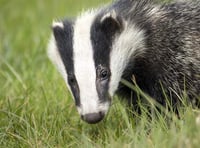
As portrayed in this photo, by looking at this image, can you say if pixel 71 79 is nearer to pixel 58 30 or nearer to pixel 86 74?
pixel 86 74

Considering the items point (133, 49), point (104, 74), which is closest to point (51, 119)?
point (104, 74)

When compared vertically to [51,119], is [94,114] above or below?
above

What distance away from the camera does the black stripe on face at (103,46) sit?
18.7ft

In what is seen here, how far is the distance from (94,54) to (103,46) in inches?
5.6

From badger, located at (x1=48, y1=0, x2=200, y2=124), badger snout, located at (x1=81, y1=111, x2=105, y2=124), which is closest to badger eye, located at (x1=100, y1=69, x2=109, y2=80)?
badger, located at (x1=48, y1=0, x2=200, y2=124)

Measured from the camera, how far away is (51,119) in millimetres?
6387

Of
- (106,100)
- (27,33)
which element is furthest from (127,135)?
(27,33)

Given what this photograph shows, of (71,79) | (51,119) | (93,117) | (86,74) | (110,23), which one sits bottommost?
(51,119)

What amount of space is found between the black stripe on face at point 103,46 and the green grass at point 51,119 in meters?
0.26

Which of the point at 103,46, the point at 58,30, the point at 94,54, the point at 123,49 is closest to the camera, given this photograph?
the point at 94,54

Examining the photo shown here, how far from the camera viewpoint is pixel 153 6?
249 inches

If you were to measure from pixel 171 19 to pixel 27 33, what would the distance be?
4.34m

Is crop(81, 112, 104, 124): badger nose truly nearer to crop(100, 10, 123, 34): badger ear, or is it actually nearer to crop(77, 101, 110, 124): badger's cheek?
crop(77, 101, 110, 124): badger's cheek

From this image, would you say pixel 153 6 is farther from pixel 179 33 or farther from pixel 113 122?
pixel 113 122
